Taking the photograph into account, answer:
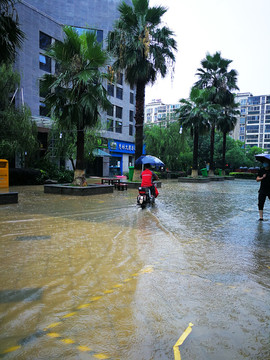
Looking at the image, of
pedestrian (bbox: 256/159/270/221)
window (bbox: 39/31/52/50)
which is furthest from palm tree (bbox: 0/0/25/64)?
window (bbox: 39/31/52/50)

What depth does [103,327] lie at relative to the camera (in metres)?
2.90

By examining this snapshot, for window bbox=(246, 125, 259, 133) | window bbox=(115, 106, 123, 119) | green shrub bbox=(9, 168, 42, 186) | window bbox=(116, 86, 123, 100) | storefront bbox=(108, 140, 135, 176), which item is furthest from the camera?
window bbox=(246, 125, 259, 133)

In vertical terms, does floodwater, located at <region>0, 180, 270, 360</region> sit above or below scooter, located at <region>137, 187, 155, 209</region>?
below

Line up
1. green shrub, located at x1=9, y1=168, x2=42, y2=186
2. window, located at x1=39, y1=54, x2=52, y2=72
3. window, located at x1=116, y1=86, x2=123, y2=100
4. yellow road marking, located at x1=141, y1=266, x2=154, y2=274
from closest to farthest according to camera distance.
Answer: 1. yellow road marking, located at x1=141, y1=266, x2=154, y2=274
2. green shrub, located at x1=9, y1=168, x2=42, y2=186
3. window, located at x1=39, y1=54, x2=52, y2=72
4. window, located at x1=116, y1=86, x2=123, y2=100

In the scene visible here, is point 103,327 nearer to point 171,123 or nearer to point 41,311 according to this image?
point 41,311

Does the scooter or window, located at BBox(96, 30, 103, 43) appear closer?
the scooter

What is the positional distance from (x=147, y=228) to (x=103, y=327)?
4818 mm

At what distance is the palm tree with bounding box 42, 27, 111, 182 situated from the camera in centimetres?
1433

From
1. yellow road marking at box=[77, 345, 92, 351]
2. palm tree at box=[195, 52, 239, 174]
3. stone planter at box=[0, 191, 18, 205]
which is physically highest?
palm tree at box=[195, 52, 239, 174]

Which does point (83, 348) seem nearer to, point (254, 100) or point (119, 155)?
point (119, 155)

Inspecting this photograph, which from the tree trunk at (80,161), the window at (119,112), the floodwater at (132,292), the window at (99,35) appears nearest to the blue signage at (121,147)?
the window at (119,112)

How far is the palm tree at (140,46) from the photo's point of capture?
18.8 m

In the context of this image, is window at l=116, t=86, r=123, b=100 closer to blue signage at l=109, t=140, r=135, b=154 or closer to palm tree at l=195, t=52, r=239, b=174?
blue signage at l=109, t=140, r=135, b=154

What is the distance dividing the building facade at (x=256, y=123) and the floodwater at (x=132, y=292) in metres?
144
